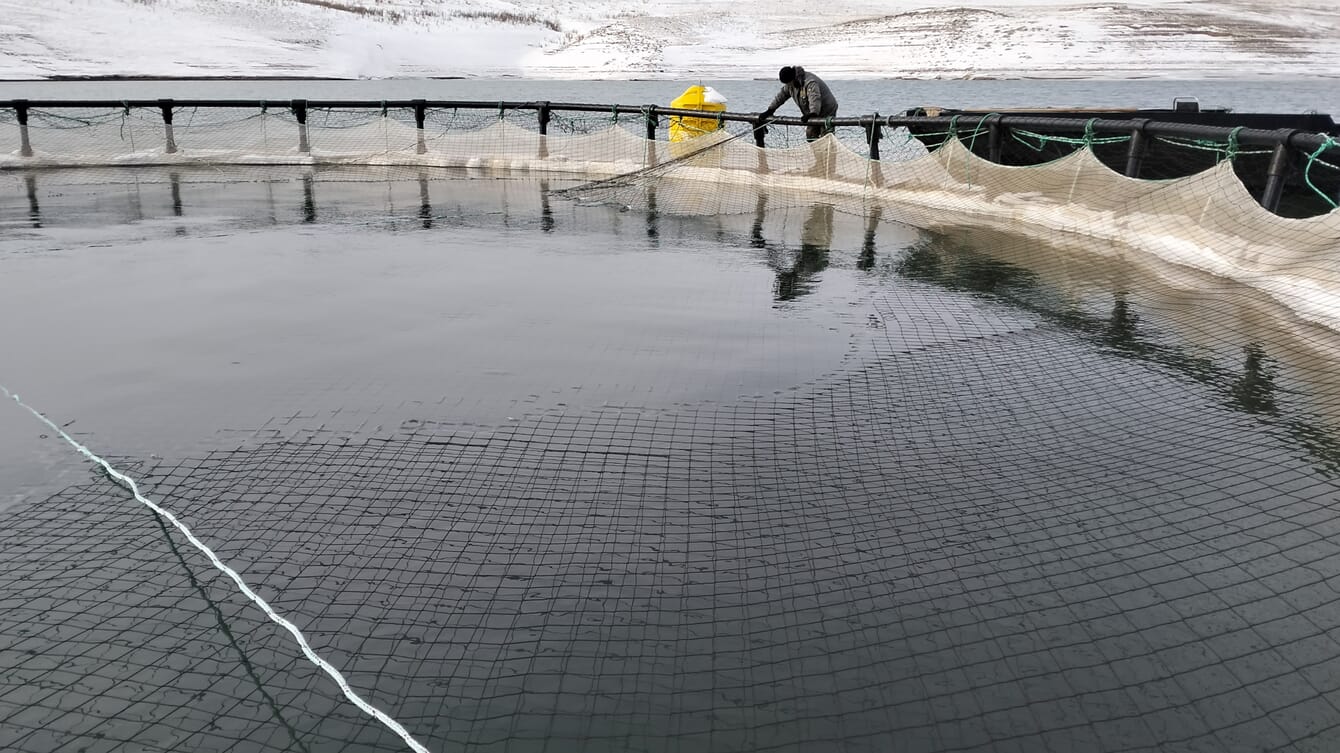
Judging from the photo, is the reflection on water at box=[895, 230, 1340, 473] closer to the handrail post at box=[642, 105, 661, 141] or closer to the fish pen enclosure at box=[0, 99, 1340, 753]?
the fish pen enclosure at box=[0, 99, 1340, 753]

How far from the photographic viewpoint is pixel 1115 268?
9156 mm

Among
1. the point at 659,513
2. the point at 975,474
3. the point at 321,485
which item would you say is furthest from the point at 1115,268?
the point at 321,485

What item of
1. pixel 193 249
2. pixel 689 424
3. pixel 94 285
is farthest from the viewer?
pixel 193 249

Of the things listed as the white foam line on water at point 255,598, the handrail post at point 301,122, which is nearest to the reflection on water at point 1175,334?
the white foam line on water at point 255,598

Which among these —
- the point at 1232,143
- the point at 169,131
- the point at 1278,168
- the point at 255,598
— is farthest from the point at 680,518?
the point at 169,131

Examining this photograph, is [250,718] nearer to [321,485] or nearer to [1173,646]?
[321,485]

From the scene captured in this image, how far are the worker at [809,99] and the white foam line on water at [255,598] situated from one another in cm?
1203

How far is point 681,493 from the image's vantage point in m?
4.34

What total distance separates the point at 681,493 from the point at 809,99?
12.1 metres

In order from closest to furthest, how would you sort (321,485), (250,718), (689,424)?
(250,718) < (321,485) < (689,424)

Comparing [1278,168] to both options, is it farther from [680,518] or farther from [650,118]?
[650,118]

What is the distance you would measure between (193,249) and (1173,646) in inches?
363

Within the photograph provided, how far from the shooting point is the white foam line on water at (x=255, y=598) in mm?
2723

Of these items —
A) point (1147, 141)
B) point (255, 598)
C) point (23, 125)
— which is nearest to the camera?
point (255, 598)
